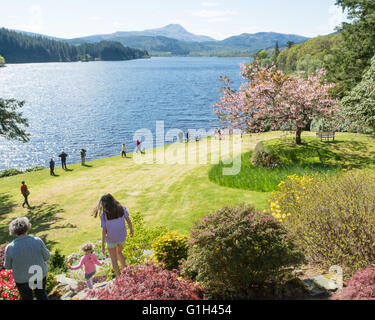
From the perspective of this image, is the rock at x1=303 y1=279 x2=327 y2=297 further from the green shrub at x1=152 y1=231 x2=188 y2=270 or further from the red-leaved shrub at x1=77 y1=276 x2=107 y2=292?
the red-leaved shrub at x1=77 y1=276 x2=107 y2=292

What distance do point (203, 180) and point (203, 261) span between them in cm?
1227

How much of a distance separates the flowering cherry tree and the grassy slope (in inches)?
139

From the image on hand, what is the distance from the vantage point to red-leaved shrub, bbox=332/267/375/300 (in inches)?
172

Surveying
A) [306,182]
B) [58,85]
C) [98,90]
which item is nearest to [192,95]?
[98,90]

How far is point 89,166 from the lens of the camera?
26641mm

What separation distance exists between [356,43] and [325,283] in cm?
2450

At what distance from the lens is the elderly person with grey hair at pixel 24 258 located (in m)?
4.87

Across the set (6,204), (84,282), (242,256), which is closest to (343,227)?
(242,256)

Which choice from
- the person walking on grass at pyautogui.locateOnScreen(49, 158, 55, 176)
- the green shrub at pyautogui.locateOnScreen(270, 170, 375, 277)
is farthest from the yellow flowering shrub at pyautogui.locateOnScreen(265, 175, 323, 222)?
the person walking on grass at pyautogui.locateOnScreen(49, 158, 55, 176)

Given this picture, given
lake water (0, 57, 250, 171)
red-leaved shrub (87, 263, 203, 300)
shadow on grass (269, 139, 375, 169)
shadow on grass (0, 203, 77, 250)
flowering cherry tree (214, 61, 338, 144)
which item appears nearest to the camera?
red-leaved shrub (87, 263, 203, 300)

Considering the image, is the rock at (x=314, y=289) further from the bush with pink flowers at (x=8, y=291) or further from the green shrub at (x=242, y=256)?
the bush with pink flowers at (x=8, y=291)

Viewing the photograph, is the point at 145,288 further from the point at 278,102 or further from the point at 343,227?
the point at 278,102

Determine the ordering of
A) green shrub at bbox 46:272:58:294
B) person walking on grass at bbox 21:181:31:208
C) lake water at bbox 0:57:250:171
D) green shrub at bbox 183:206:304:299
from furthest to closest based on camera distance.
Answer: lake water at bbox 0:57:250:171
person walking on grass at bbox 21:181:31:208
green shrub at bbox 46:272:58:294
green shrub at bbox 183:206:304:299
